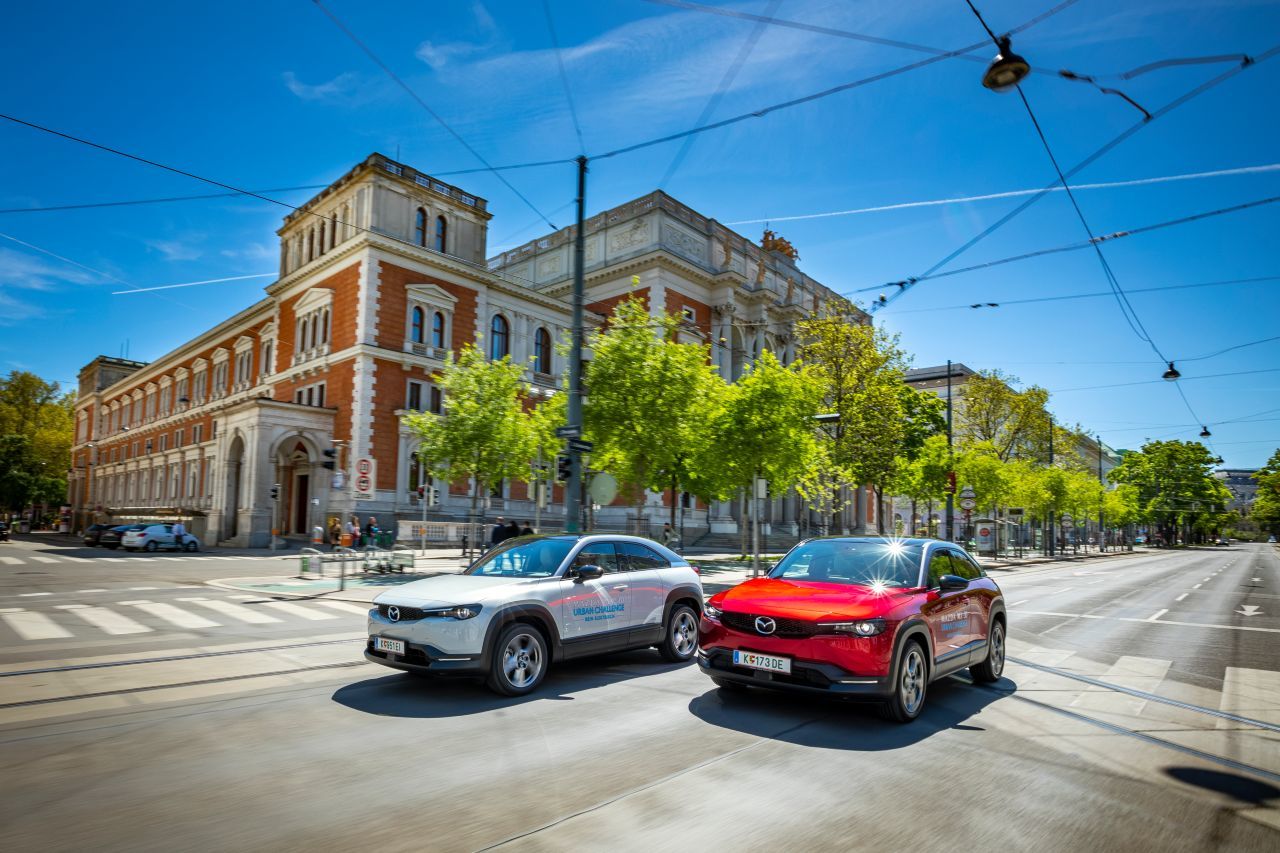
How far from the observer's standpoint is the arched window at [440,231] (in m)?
40.1

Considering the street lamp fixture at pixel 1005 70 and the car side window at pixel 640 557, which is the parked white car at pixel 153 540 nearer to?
the car side window at pixel 640 557

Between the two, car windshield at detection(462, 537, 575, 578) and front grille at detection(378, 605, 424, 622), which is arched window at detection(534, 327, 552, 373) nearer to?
car windshield at detection(462, 537, 575, 578)

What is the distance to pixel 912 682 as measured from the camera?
6711mm

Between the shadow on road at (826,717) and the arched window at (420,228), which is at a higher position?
the arched window at (420,228)

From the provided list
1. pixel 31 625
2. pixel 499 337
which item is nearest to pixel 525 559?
pixel 31 625

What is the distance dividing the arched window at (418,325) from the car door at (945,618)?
3471cm

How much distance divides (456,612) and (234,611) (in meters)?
8.75

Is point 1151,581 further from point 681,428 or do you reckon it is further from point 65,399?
point 65,399

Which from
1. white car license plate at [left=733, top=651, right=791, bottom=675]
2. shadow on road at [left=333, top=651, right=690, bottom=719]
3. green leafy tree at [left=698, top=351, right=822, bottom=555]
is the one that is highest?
green leafy tree at [left=698, top=351, right=822, bottom=555]

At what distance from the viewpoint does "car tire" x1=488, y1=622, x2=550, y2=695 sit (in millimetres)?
7164

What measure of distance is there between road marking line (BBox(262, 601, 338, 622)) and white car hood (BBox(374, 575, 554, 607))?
18.9 ft

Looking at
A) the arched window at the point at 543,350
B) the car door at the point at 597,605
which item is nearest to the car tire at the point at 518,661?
the car door at the point at 597,605

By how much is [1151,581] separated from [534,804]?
102 feet

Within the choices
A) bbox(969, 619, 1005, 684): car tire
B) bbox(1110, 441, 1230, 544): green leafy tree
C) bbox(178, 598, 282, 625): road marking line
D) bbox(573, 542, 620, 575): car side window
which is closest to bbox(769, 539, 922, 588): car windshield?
bbox(969, 619, 1005, 684): car tire
